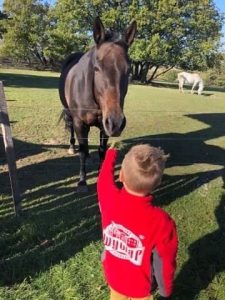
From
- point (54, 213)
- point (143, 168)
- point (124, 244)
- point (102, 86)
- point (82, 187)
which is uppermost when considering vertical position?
point (143, 168)

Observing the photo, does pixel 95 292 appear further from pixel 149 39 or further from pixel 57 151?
pixel 149 39

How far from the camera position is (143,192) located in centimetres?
250

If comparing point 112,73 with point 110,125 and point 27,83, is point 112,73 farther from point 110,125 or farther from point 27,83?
point 27,83

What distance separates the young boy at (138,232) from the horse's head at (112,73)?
2186mm

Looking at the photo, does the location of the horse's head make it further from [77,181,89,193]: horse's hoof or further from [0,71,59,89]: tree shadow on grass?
[0,71,59,89]: tree shadow on grass

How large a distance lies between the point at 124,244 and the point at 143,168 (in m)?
0.55

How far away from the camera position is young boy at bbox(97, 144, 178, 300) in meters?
2.43

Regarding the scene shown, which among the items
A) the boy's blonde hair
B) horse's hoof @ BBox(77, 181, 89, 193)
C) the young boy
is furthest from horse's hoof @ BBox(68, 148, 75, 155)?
the boy's blonde hair

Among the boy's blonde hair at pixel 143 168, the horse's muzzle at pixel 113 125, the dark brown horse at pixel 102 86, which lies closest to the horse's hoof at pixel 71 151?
the dark brown horse at pixel 102 86

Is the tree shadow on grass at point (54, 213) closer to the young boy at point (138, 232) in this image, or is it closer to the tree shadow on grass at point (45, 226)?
the tree shadow on grass at point (45, 226)

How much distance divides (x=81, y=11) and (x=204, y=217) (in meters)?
38.7

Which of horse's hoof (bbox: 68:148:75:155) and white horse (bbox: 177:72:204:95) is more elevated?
horse's hoof (bbox: 68:148:75:155)

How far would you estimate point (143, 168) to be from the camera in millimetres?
2398

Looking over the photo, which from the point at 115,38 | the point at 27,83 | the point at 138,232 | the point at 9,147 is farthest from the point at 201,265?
the point at 27,83
